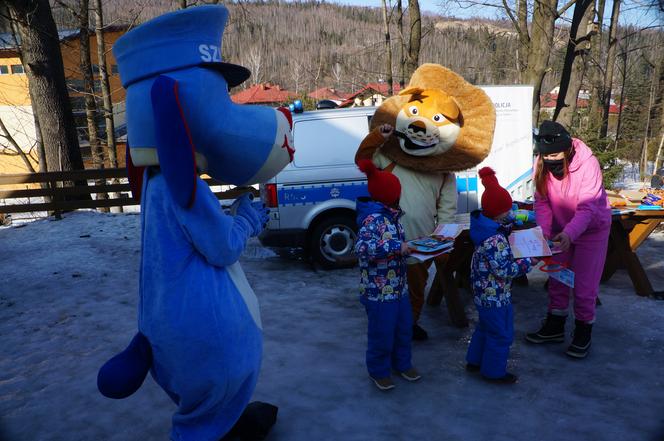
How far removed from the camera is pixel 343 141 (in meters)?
6.33

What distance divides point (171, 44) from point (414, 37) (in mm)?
11617

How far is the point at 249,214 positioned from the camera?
237cm

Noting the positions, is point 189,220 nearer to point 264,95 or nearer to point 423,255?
point 423,255

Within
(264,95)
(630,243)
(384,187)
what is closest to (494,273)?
(384,187)

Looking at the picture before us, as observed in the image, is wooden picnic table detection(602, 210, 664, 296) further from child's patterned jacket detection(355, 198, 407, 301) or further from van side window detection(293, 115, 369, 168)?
van side window detection(293, 115, 369, 168)

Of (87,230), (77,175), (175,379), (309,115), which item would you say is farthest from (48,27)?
(175,379)

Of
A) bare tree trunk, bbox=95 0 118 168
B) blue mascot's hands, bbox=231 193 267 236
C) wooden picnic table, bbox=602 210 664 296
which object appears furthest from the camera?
bare tree trunk, bbox=95 0 118 168

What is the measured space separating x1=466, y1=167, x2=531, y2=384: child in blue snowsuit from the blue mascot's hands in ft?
5.33

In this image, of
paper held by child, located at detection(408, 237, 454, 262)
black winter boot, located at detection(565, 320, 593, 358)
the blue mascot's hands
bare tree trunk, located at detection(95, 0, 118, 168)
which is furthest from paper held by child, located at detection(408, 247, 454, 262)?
bare tree trunk, located at detection(95, 0, 118, 168)

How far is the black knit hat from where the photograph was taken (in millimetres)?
3709

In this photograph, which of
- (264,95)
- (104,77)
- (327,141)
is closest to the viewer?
(327,141)

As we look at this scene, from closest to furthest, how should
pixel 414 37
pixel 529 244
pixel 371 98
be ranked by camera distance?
pixel 529 244
pixel 414 37
pixel 371 98

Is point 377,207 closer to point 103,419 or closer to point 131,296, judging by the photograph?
point 103,419

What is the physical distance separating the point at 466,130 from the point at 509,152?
146 inches
